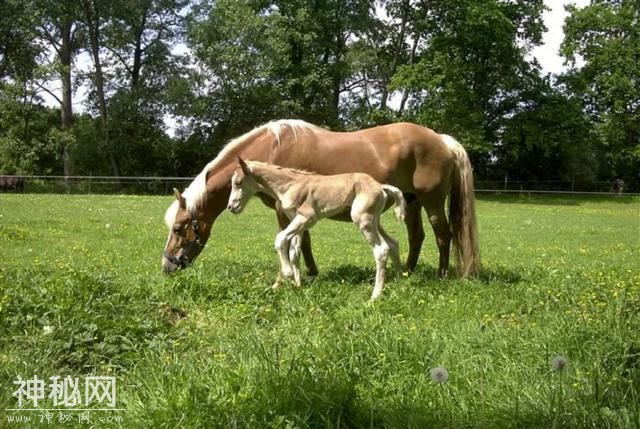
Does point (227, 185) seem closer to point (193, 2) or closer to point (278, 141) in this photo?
point (278, 141)

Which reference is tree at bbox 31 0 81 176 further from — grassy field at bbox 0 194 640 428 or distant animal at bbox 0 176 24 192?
grassy field at bbox 0 194 640 428

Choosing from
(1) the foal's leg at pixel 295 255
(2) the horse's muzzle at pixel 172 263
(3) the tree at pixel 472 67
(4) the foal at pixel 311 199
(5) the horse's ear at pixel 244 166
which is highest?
(3) the tree at pixel 472 67

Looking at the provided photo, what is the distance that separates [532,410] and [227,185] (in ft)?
17.3

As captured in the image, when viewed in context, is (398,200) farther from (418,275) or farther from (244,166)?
(244,166)

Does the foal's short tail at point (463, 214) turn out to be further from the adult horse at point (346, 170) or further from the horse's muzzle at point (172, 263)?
the horse's muzzle at point (172, 263)

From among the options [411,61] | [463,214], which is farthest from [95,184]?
[463,214]

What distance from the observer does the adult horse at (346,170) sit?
7543 millimetres

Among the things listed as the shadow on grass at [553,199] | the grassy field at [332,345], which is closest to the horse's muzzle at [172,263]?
the grassy field at [332,345]

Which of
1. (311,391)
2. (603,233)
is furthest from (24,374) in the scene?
(603,233)

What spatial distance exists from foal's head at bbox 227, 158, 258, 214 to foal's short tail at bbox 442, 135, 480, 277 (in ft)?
9.77

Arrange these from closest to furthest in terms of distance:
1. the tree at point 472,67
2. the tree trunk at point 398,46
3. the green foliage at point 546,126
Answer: the tree at point 472,67, the green foliage at point 546,126, the tree trunk at point 398,46

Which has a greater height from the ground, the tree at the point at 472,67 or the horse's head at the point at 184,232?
the tree at the point at 472,67

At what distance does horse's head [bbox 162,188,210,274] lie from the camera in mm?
7508

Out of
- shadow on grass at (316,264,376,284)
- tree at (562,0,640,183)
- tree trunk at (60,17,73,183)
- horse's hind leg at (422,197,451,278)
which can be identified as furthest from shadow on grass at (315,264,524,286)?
tree at (562,0,640,183)
